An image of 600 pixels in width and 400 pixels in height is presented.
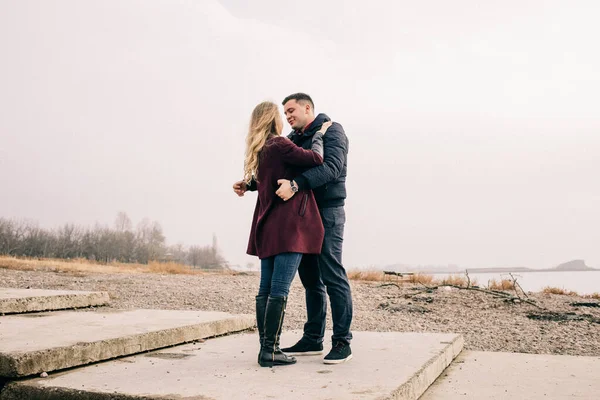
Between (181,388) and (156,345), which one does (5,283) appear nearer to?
(156,345)

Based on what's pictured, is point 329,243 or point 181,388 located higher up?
point 329,243

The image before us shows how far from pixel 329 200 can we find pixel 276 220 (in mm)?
404

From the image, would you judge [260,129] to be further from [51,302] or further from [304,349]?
[51,302]

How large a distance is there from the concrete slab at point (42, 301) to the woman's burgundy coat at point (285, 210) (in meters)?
2.88

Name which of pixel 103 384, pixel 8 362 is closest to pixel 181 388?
pixel 103 384

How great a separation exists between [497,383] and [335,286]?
4.03ft

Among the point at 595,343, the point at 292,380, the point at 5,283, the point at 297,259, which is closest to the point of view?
the point at 292,380

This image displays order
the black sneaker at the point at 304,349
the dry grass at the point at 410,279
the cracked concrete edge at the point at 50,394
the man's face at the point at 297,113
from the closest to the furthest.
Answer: the cracked concrete edge at the point at 50,394 < the man's face at the point at 297,113 < the black sneaker at the point at 304,349 < the dry grass at the point at 410,279

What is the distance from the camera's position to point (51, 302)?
17.7 ft

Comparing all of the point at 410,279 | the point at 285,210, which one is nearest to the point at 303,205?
the point at 285,210

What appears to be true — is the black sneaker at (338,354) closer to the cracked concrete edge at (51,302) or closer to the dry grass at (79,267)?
the cracked concrete edge at (51,302)

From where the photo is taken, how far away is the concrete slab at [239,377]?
2.65 meters

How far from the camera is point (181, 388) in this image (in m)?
2.75

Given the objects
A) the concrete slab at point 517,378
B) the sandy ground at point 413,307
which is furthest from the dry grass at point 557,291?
the concrete slab at point 517,378
